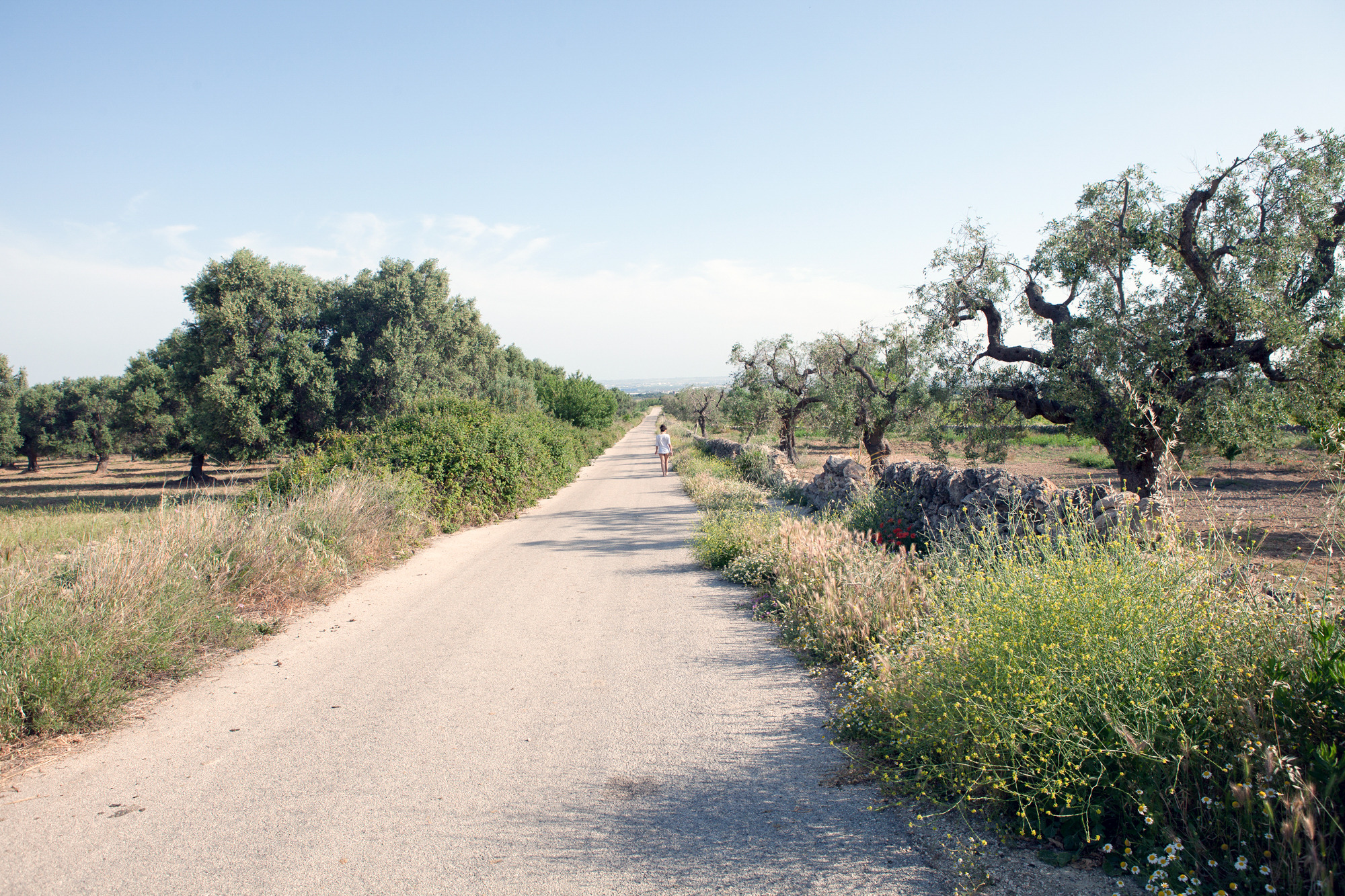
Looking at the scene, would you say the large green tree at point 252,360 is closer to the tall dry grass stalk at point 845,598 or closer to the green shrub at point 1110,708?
the tall dry grass stalk at point 845,598

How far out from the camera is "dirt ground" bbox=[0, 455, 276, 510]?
26672mm

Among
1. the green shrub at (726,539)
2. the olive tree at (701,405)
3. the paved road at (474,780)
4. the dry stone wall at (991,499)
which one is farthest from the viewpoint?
the olive tree at (701,405)

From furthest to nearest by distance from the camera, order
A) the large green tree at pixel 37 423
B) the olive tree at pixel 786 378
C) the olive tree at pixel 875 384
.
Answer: the large green tree at pixel 37 423 → the olive tree at pixel 786 378 → the olive tree at pixel 875 384

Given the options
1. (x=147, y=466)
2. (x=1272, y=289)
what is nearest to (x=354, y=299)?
(x=1272, y=289)

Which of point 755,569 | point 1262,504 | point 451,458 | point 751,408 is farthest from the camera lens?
point 751,408

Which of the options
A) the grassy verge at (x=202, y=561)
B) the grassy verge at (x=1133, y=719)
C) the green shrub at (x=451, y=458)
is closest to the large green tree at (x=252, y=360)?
the grassy verge at (x=202, y=561)

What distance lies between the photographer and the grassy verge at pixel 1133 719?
2.33 metres

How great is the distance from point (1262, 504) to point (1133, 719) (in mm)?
18847

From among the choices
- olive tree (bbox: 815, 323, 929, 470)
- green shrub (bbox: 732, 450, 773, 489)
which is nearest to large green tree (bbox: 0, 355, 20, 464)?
green shrub (bbox: 732, 450, 773, 489)

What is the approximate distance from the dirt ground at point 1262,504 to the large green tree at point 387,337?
17304 millimetres

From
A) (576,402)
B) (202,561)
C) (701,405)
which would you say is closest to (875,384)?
(202,561)

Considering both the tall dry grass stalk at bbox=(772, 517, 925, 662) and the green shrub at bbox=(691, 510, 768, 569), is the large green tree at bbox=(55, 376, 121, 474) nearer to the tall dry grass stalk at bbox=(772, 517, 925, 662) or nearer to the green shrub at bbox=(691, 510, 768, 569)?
the green shrub at bbox=(691, 510, 768, 569)

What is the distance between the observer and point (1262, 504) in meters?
16.7

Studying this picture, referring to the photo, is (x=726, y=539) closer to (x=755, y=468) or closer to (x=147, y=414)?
(x=755, y=468)
